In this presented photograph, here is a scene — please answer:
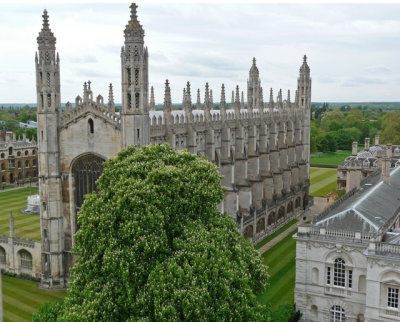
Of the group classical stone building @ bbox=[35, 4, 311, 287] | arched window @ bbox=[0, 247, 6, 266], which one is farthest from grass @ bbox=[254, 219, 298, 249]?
arched window @ bbox=[0, 247, 6, 266]

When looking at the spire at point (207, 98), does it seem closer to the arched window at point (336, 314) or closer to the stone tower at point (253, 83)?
the stone tower at point (253, 83)

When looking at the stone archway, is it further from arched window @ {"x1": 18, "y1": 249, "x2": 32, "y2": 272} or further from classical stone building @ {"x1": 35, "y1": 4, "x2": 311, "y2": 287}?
arched window @ {"x1": 18, "y1": 249, "x2": 32, "y2": 272}

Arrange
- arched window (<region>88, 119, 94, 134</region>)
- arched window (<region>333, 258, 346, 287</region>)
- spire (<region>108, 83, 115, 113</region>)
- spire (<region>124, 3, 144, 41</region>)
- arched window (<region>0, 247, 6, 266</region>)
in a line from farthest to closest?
arched window (<region>0, 247, 6, 266</region>)
arched window (<region>88, 119, 94, 134</region>)
spire (<region>108, 83, 115, 113</region>)
spire (<region>124, 3, 144, 41</region>)
arched window (<region>333, 258, 346, 287</region>)

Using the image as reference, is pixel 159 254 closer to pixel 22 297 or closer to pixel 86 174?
pixel 86 174

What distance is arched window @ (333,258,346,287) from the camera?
29375 mm

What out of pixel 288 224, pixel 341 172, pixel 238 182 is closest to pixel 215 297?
pixel 238 182

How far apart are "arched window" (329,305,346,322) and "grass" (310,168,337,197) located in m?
43.4

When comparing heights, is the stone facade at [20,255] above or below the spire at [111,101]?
below

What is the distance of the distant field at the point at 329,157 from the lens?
112688 mm

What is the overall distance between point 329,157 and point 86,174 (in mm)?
97635

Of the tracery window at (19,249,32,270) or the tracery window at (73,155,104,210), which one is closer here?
the tracery window at (73,155,104,210)

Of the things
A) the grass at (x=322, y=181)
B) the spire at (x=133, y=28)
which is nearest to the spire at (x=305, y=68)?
the grass at (x=322, y=181)

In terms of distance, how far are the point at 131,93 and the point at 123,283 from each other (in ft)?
52.7

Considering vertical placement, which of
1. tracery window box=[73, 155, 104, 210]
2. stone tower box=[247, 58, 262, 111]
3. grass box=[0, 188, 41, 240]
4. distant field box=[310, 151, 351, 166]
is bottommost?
grass box=[0, 188, 41, 240]
